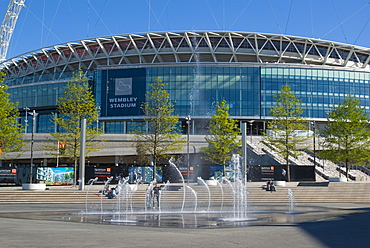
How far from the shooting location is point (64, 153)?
43.9 m

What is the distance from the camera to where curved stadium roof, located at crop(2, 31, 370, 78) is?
84.7 m

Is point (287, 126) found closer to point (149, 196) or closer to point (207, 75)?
point (149, 196)

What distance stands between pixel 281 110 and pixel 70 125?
23.1 m

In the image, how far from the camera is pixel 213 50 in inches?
3329

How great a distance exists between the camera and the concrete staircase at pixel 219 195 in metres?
30.8

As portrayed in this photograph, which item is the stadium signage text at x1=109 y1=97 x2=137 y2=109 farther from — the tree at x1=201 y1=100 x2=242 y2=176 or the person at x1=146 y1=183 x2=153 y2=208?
the person at x1=146 y1=183 x2=153 y2=208

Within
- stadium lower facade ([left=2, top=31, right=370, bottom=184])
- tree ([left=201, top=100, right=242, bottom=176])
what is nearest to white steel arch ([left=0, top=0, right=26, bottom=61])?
stadium lower facade ([left=2, top=31, right=370, bottom=184])

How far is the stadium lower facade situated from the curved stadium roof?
0.64 ft

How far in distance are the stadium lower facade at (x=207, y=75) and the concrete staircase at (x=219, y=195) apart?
119 ft

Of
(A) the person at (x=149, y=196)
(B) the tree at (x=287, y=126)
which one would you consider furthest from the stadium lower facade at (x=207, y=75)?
(A) the person at (x=149, y=196)

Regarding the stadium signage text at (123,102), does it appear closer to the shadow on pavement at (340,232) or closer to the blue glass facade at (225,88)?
the blue glass facade at (225,88)

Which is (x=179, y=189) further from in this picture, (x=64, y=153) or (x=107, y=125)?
(x=107, y=125)

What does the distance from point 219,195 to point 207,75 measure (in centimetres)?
4730

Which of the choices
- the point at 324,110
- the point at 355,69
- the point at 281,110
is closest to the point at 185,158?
the point at 281,110
